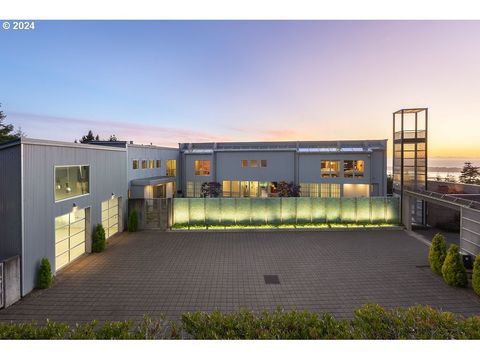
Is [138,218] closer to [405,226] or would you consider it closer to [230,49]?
[230,49]

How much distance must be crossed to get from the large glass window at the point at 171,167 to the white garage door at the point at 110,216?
35.3 ft

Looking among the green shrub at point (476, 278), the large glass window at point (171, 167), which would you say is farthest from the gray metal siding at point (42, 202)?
the green shrub at point (476, 278)

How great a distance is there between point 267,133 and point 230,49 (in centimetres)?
1989

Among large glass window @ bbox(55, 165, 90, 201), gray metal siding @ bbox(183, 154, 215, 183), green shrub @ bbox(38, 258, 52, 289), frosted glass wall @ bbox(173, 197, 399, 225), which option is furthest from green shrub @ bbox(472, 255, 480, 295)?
gray metal siding @ bbox(183, 154, 215, 183)

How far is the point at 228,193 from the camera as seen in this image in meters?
28.9

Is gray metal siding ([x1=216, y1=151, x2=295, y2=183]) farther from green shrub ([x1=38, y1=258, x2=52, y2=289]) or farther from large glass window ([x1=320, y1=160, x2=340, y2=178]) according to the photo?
green shrub ([x1=38, y1=258, x2=52, y2=289])

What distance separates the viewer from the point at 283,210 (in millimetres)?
18547

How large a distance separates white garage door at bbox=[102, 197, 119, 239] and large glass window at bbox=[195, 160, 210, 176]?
1259cm

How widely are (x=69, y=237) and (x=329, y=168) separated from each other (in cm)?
2242

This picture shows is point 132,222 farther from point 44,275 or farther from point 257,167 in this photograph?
point 257,167

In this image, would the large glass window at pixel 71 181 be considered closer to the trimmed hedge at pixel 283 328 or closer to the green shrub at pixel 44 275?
the green shrub at pixel 44 275

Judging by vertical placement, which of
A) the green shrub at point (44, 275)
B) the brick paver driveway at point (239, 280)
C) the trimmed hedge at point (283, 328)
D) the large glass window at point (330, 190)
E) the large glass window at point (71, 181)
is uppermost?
the large glass window at point (71, 181)

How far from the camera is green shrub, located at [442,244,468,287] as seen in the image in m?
9.82

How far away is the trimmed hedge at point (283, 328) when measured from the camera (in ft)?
15.8
